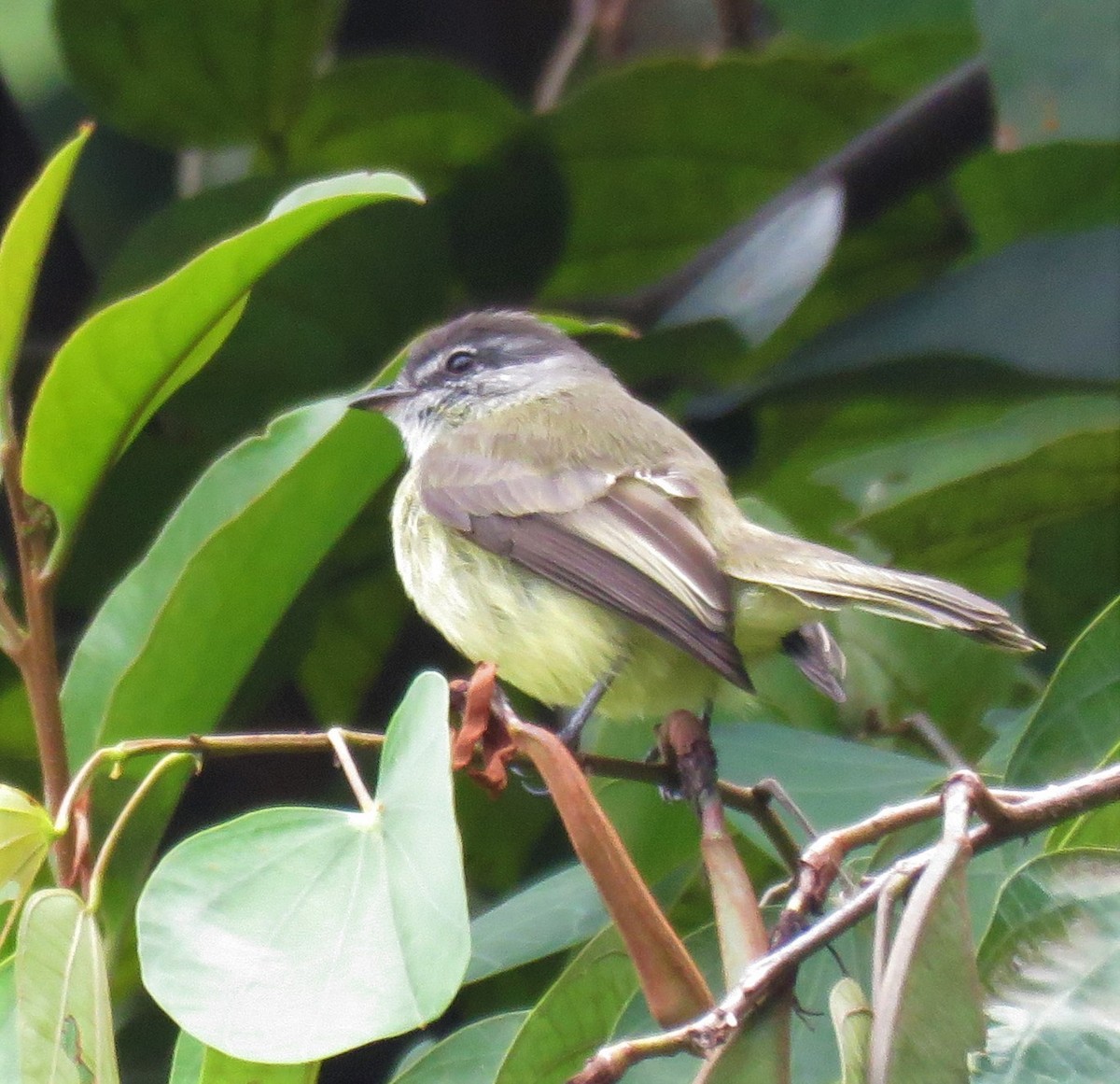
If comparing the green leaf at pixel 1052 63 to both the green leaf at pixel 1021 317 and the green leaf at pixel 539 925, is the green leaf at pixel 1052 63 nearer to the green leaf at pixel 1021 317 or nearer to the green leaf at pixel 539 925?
the green leaf at pixel 1021 317

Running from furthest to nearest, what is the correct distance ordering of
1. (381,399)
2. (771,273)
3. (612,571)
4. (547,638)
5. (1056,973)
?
(771,273) → (381,399) → (547,638) → (612,571) → (1056,973)

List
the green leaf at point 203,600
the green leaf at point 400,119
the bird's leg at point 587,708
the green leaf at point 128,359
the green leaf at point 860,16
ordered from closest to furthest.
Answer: the green leaf at point 128,359 < the green leaf at point 203,600 < the bird's leg at point 587,708 < the green leaf at point 400,119 < the green leaf at point 860,16

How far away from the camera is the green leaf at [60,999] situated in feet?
4.25

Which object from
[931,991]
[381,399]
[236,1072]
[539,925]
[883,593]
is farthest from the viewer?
[381,399]

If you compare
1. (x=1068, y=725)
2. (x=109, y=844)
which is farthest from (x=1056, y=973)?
(x=109, y=844)

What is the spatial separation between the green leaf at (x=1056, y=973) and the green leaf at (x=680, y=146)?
2.33 m

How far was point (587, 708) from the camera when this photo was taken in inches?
88.1

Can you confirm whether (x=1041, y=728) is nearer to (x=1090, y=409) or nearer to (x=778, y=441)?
(x=1090, y=409)

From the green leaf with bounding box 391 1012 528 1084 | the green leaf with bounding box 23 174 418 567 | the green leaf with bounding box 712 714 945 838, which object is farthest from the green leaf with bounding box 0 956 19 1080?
the green leaf with bounding box 712 714 945 838

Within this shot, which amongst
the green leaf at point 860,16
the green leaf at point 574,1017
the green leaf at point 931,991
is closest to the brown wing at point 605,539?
the green leaf at point 574,1017

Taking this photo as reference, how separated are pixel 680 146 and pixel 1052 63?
919mm

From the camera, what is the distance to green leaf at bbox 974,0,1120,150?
270cm

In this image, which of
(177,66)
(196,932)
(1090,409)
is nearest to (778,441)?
(1090,409)

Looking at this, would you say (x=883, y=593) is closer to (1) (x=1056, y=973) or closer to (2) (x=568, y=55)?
(1) (x=1056, y=973)
